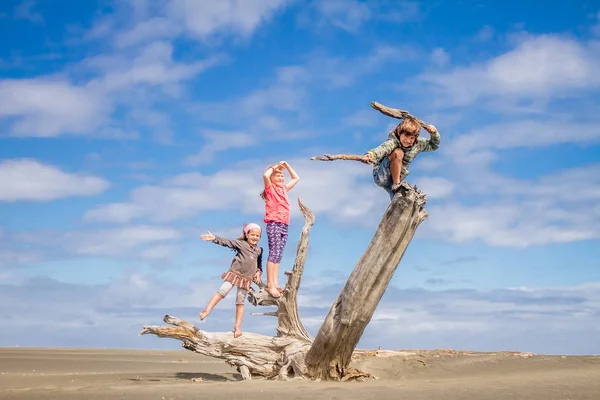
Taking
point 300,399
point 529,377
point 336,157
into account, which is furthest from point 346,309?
point 529,377

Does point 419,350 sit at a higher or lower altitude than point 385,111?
lower

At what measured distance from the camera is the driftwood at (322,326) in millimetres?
10117

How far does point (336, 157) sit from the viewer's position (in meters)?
8.80

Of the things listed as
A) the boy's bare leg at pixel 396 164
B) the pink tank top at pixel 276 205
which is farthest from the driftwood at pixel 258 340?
the boy's bare leg at pixel 396 164

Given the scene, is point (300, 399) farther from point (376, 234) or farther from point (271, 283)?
point (271, 283)

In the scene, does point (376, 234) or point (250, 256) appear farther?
point (250, 256)

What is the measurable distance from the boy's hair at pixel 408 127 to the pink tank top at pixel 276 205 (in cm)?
277

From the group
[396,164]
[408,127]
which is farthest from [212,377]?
[408,127]

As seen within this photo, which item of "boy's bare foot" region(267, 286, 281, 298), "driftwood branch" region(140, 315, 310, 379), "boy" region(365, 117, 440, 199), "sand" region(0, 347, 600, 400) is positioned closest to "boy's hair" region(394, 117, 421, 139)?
"boy" region(365, 117, 440, 199)

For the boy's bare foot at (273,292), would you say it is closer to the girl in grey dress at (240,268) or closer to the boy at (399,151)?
the girl in grey dress at (240,268)

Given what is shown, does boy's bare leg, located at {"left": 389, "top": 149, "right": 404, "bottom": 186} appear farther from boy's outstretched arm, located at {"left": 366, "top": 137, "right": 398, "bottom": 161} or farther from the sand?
the sand

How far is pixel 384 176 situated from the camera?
33.9 ft

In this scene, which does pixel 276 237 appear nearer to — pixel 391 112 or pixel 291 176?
pixel 291 176

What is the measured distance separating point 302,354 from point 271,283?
1582mm
